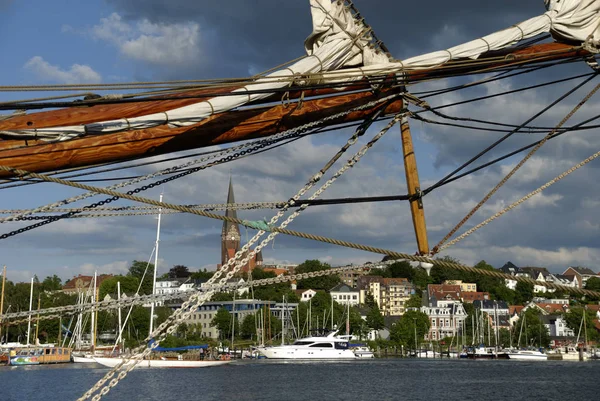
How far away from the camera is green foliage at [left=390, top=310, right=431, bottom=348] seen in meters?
119

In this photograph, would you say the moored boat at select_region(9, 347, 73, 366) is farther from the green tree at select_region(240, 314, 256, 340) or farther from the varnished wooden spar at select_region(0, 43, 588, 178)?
the varnished wooden spar at select_region(0, 43, 588, 178)

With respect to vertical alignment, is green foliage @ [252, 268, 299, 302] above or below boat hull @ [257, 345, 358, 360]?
above

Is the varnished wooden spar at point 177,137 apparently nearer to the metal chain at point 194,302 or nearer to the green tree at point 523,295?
the metal chain at point 194,302

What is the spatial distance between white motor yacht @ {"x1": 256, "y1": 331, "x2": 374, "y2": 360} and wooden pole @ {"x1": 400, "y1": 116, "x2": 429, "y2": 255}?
81.5 meters

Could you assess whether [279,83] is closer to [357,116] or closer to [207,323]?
[357,116]

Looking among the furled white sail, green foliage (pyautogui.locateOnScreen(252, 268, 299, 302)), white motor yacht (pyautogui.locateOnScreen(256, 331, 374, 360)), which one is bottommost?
white motor yacht (pyautogui.locateOnScreen(256, 331, 374, 360))

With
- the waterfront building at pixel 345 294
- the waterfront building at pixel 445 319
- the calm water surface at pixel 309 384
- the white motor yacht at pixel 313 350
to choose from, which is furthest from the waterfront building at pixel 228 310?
the calm water surface at pixel 309 384

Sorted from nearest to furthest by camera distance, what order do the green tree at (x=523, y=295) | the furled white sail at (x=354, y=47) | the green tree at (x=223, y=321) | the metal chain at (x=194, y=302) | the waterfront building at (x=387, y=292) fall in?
the metal chain at (x=194, y=302)
the furled white sail at (x=354, y=47)
the green tree at (x=223, y=321)
the waterfront building at (x=387, y=292)
the green tree at (x=523, y=295)

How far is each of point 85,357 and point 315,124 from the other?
7132 centimetres

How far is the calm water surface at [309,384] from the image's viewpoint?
47.2 metres

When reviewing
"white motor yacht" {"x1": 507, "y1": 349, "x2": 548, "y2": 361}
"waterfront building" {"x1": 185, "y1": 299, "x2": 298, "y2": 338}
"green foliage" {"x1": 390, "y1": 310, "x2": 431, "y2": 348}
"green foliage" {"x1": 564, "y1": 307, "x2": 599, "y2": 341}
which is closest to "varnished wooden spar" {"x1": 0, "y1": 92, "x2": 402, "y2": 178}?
"white motor yacht" {"x1": 507, "y1": 349, "x2": 548, "y2": 361}

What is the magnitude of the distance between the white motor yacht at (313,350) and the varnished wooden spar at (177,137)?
8155cm

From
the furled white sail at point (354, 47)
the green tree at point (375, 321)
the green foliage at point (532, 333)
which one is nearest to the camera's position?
the furled white sail at point (354, 47)

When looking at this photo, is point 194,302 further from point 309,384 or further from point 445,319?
point 445,319
